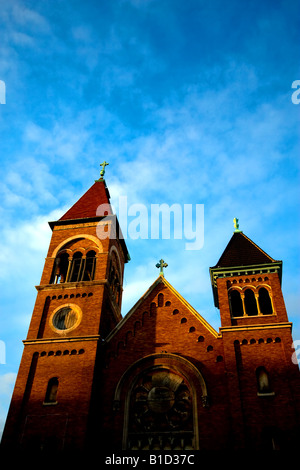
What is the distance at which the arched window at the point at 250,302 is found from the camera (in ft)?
81.4

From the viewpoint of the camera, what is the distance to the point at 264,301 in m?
25.8

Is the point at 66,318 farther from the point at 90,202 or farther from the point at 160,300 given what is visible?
the point at 90,202

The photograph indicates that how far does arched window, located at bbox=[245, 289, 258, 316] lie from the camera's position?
→ 977 inches

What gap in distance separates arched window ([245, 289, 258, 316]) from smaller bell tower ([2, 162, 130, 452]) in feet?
27.2

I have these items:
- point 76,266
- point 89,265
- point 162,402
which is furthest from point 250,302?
point 76,266

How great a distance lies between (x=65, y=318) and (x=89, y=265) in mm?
4951

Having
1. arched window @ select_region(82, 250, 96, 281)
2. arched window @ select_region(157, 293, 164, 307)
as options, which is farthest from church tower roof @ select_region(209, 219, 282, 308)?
arched window @ select_region(82, 250, 96, 281)

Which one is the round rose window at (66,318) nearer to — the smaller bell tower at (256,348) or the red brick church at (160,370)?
the red brick church at (160,370)

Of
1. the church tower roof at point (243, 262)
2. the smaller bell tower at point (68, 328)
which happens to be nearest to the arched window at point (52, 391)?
the smaller bell tower at point (68, 328)

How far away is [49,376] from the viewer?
2272cm

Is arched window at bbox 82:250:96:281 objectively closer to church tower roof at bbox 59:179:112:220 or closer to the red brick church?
the red brick church

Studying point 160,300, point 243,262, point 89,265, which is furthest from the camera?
point 89,265
